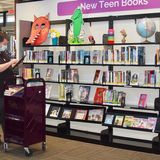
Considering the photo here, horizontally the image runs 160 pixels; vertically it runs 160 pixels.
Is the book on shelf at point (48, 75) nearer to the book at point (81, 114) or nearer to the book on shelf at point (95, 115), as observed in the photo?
the book at point (81, 114)

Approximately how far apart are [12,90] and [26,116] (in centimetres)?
47

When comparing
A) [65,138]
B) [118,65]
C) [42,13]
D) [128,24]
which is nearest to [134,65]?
[118,65]

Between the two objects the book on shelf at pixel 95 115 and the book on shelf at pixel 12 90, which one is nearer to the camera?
the book on shelf at pixel 12 90

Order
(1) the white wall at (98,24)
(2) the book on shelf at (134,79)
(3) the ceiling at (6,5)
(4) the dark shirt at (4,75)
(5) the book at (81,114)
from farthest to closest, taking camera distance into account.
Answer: (3) the ceiling at (6,5) → (5) the book at (81,114) → (1) the white wall at (98,24) → (2) the book on shelf at (134,79) → (4) the dark shirt at (4,75)

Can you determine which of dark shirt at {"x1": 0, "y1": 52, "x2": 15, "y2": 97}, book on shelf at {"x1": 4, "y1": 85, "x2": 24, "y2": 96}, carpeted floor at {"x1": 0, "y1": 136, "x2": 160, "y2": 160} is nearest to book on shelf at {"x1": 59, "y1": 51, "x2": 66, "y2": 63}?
dark shirt at {"x1": 0, "y1": 52, "x2": 15, "y2": 97}

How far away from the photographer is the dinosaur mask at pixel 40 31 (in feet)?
21.7

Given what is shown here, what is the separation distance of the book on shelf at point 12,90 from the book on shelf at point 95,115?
167cm

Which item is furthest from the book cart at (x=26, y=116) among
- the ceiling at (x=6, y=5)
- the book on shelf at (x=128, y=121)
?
the ceiling at (x=6, y=5)

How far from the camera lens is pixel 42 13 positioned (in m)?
6.96

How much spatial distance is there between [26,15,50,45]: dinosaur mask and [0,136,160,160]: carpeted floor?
7.23 ft

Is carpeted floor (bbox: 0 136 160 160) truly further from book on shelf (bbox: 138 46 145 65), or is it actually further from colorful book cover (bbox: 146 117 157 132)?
book on shelf (bbox: 138 46 145 65)

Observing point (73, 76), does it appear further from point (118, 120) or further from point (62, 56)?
point (118, 120)

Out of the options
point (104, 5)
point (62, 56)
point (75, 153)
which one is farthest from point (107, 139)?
point (104, 5)

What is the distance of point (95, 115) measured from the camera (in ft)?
19.5
